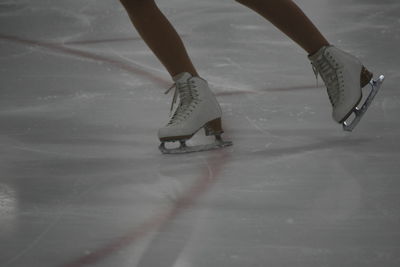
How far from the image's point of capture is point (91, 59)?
3.21 m

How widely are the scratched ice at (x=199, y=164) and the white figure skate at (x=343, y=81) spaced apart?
0.07m

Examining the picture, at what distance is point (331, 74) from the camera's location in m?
2.11

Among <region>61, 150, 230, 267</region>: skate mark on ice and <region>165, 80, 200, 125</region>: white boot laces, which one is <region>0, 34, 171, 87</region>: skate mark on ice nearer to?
<region>165, 80, 200, 125</region>: white boot laces

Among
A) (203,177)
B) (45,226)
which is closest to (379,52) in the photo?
(203,177)

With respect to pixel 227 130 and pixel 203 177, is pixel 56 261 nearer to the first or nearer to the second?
pixel 203 177

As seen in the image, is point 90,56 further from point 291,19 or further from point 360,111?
point 360,111

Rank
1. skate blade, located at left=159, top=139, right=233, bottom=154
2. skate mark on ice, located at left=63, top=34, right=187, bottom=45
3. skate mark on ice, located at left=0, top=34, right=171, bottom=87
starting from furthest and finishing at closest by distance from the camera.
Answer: skate mark on ice, located at left=63, top=34, right=187, bottom=45, skate mark on ice, located at left=0, top=34, right=171, bottom=87, skate blade, located at left=159, top=139, right=233, bottom=154

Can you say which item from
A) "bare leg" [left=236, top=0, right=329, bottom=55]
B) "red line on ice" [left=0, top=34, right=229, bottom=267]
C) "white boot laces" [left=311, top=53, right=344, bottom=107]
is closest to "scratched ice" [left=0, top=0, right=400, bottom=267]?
"red line on ice" [left=0, top=34, right=229, bottom=267]

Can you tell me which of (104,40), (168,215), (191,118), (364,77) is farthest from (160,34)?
(104,40)

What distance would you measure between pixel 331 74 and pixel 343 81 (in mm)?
37

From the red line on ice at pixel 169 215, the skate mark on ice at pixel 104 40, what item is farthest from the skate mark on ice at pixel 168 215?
the skate mark on ice at pixel 104 40

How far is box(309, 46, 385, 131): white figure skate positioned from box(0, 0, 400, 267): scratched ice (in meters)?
Result: 0.07

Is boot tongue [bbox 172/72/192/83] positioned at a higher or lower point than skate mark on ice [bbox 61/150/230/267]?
higher

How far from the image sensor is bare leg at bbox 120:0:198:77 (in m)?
2.15
